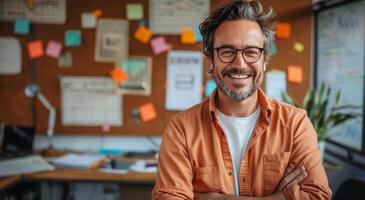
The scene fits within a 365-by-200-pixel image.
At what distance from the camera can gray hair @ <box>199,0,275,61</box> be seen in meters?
1.44

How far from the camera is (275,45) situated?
300cm

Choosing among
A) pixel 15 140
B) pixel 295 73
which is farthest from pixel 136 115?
pixel 295 73

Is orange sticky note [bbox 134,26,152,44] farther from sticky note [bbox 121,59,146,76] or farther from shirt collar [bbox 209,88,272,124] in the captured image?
shirt collar [bbox 209,88,272,124]

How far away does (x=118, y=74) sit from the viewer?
2.98m

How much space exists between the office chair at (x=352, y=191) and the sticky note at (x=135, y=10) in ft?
6.10

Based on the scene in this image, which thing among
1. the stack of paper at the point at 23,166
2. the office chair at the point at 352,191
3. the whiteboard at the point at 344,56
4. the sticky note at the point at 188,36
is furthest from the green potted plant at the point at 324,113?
the stack of paper at the point at 23,166

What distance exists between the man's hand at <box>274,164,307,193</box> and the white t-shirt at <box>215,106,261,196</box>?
0.18m

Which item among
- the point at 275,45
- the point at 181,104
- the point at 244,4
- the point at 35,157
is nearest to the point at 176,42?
the point at 181,104

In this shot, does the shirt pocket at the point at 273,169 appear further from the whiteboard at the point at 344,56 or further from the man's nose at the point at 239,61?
the whiteboard at the point at 344,56

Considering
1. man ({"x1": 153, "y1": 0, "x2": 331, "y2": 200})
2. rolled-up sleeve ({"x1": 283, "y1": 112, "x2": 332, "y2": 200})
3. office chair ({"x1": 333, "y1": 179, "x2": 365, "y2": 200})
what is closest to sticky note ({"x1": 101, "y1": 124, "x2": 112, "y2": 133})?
man ({"x1": 153, "y1": 0, "x2": 331, "y2": 200})

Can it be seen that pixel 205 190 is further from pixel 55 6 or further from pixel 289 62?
pixel 55 6

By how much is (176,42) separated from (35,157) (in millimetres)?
1317

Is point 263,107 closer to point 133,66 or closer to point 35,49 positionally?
point 133,66

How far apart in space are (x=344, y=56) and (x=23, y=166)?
221 cm
